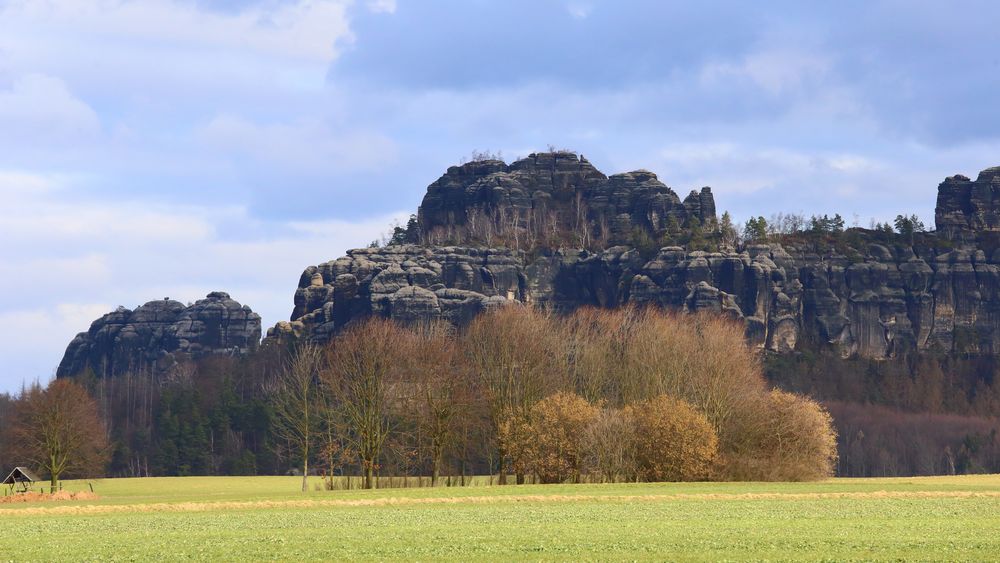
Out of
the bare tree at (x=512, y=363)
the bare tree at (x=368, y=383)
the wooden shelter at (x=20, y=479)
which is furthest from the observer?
the wooden shelter at (x=20, y=479)

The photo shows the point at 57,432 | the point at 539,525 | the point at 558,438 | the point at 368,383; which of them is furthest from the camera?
the point at 57,432

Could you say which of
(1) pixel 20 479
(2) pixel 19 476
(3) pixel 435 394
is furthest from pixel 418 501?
(2) pixel 19 476

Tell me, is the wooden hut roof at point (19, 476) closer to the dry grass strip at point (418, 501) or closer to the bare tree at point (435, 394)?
the bare tree at point (435, 394)

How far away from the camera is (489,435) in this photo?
122 m

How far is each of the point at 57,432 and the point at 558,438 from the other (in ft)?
179

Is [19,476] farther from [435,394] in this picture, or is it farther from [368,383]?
[435,394]

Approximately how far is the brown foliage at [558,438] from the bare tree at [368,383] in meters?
12.8

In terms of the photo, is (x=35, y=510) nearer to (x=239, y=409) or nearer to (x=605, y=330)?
(x=605, y=330)

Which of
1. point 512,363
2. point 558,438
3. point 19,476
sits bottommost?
point 19,476

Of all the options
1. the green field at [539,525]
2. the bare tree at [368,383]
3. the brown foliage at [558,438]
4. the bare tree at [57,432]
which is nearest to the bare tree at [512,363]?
the brown foliage at [558,438]

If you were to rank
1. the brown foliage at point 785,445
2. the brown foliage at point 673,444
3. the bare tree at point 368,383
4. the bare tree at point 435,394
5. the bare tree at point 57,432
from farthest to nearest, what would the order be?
the bare tree at point 57,432 → the bare tree at point 435,394 → the bare tree at point 368,383 → the brown foliage at point 785,445 → the brown foliage at point 673,444

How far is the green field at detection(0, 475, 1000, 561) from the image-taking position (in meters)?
43.5

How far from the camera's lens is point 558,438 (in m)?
102

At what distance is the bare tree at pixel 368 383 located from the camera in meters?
107
